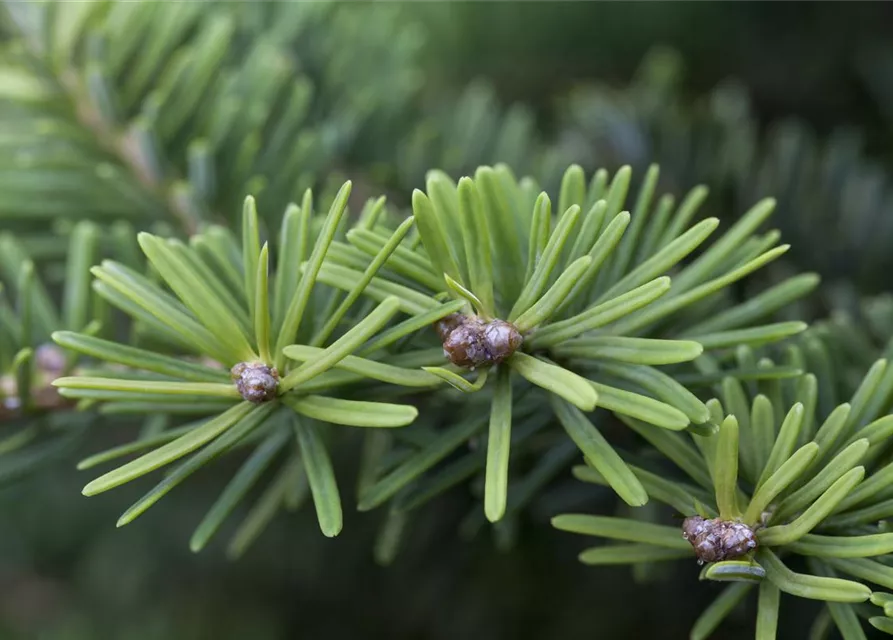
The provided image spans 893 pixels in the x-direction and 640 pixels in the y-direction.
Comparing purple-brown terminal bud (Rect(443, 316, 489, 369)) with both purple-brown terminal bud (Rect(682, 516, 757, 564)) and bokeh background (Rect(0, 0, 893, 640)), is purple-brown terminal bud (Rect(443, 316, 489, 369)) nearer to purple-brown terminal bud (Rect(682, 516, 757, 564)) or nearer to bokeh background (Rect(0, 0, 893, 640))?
purple-brown terminal bud (Rect(682, 516, 757, 564))

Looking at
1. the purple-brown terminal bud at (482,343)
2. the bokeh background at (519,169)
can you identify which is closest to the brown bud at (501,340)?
the purple-brown terminal bud at (482,343)

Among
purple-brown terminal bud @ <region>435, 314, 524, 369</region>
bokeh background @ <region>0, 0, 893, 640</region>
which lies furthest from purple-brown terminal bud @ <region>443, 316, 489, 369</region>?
bokeh background @ <region>0, 0, 893, 640</region>

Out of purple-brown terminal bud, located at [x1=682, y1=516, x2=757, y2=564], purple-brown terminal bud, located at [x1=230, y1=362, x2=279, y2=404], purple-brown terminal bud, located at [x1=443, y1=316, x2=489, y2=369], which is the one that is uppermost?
purple-brown terminal bud, located at [x1=443, y1=316, x2=489, y2=369]

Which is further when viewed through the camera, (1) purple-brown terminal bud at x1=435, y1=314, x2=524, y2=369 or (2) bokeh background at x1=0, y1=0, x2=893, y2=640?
(2) bokeh background at x1=0, y1=0, x2=893, y2=640

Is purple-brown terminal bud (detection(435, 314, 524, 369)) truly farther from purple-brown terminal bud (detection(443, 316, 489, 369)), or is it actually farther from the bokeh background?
the bokeh background

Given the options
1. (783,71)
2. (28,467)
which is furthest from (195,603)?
(783,71)

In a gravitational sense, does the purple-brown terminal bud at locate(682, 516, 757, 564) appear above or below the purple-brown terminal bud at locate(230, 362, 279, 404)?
below
